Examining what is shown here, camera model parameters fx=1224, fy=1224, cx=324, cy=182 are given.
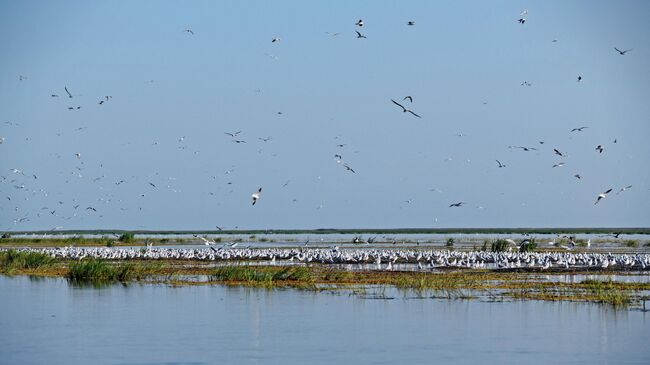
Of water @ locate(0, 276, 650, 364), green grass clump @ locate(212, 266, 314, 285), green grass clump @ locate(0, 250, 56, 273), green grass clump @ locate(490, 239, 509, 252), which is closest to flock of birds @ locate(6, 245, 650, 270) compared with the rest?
green grass clump @ locate(0, 250, 56, 273)

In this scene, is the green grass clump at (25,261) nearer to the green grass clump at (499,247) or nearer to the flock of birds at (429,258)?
the flock of birds at (429,258)

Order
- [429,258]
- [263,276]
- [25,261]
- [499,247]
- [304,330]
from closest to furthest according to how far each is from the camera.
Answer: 1. [304,330]
2. [263,276]
3. [25,261]
4. [429,258]
5. [499,247]

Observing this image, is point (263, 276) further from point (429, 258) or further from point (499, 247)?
point (499, 247)

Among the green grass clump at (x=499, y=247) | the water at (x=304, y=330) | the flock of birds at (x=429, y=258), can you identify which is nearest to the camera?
the water at (x=304, y=330)

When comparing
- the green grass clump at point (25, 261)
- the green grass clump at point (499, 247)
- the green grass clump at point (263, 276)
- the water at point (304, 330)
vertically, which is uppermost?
the green grass clump at point (499, 247)

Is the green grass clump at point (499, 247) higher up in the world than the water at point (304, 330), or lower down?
higher up

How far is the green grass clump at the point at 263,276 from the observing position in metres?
39.1

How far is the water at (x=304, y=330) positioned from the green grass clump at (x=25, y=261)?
12.2 meters

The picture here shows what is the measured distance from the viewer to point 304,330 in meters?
27.9

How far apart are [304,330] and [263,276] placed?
11215 millimetres

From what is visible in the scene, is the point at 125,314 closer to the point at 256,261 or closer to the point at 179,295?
the point at 179,295

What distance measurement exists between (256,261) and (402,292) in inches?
679

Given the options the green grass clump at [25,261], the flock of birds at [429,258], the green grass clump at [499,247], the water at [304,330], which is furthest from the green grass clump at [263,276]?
the green grass clump at [499,247]

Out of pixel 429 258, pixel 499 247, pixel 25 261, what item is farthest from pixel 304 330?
pixel 499 247
